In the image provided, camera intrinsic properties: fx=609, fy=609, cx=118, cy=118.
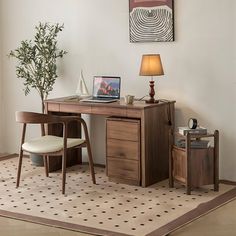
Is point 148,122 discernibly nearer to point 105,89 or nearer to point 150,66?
point 150,66

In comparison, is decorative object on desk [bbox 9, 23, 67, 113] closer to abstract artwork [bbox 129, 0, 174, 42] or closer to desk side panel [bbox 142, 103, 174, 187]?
abstract artwork [bbox 129, 0, 174, 42]

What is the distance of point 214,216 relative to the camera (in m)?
4.34

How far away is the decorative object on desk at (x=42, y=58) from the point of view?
232 inches

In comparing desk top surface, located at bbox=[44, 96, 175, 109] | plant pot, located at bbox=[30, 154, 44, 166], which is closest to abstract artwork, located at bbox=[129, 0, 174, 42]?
desk top surface, located at bbox=[44, 96, 175, 109]

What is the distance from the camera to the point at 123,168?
5.21 meters

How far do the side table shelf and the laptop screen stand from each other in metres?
0.89

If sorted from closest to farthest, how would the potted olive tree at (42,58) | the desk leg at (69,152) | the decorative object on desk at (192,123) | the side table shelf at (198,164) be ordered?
the side table shelf at (198,164) < the decorative object on desk at (192,123) < the desk leg at (69,152) < the potted olive tree at (42,58)

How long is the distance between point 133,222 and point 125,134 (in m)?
1.11

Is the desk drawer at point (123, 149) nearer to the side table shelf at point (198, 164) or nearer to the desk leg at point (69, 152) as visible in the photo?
the side table shelf at point (198, 164)

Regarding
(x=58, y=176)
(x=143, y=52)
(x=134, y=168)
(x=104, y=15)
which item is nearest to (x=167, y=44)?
(x=143, y=52)

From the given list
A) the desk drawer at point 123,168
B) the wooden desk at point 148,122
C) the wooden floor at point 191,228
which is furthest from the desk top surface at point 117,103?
the wooden floor at point 191,228

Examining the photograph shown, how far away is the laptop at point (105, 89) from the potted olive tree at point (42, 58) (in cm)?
53

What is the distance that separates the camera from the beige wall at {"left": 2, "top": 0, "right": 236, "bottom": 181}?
515 centimetres

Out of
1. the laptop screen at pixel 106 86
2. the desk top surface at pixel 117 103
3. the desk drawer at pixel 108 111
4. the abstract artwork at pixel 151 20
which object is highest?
the abstract artwork at pixel 151 20
